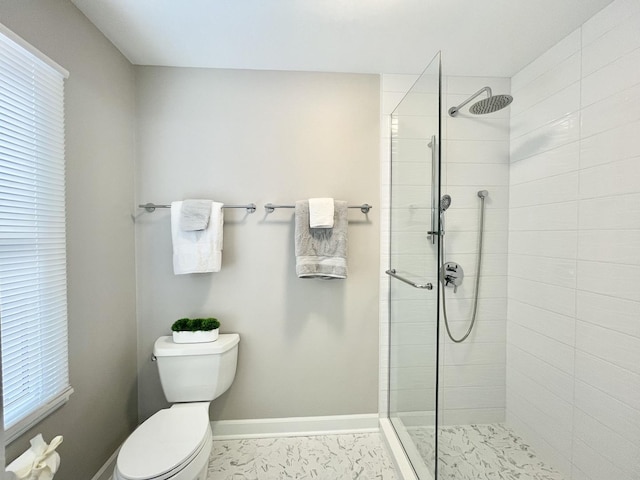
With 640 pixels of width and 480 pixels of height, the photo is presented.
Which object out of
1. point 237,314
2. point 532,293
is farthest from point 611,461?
point 237,314

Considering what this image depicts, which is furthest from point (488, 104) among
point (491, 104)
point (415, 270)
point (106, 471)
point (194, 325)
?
point (106, 471)

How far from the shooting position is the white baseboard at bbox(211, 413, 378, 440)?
6.09 feet

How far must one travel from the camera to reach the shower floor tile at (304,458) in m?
1.59

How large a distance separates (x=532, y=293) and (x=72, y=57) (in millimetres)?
2463

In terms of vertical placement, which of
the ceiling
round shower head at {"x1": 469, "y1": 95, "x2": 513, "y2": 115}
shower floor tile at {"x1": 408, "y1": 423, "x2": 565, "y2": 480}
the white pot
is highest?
the ceiling

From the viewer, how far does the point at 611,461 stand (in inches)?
49.4

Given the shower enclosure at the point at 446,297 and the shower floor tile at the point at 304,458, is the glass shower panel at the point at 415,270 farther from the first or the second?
the shower floor tile at the point at 304,458

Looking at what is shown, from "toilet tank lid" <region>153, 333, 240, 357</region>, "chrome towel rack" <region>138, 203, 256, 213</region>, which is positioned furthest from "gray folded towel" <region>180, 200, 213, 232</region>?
"toilet tank lid" <region>153, 333, 240, 357</region>

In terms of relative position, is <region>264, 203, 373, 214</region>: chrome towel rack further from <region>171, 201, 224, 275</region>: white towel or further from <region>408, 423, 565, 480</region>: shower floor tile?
<region>408, 423, 565, 480</region>: shower floor tile

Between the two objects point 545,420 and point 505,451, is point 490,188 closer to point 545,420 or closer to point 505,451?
point 545,420

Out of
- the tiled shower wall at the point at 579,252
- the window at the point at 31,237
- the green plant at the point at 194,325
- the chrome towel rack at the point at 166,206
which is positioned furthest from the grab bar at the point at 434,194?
the window at the point at 31,237

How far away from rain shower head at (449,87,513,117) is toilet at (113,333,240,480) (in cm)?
182

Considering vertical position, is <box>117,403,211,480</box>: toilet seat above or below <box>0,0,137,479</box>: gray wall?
below

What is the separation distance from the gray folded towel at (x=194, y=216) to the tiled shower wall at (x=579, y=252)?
1.66 m
